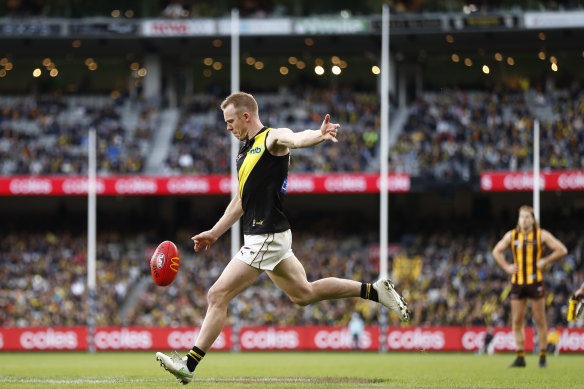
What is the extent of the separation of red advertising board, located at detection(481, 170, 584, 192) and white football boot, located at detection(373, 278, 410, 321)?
22284 millimetres

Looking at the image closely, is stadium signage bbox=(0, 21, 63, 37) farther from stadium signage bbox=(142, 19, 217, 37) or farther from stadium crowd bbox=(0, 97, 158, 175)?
stadium signage bbox=(142, 19, 217, 37)

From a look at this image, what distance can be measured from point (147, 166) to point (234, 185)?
6.74 m

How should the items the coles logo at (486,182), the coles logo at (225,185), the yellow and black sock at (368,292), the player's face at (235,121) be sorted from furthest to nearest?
→ the coles logo at (225,185)
the coles logo at (486,182)
the yellow and black sock at (368,292)
the player's face at (235,121)

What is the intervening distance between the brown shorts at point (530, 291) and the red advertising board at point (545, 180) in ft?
57.0

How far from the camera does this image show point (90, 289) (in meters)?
29.7

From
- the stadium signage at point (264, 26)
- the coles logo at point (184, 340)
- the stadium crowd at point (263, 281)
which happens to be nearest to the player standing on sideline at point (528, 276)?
the stadium crowd at point (263, 281)

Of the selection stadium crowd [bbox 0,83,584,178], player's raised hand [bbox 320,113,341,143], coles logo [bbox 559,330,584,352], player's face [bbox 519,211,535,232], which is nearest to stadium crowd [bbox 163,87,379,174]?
stadium crowd [bbox 0,83,584,178]

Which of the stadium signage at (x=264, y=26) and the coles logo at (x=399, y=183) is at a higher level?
the stadium signage at (x=264, y=26)

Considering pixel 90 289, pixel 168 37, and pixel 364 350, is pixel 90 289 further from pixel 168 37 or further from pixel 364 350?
pixel 168 37

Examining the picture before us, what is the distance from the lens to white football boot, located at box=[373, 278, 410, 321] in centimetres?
1019

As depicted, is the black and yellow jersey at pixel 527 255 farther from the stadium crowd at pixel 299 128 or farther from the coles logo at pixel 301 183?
the stadium crowd at pixel 299 128

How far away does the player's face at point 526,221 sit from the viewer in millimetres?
14734

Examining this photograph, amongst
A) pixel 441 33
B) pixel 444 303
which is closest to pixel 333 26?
pixel 441 33

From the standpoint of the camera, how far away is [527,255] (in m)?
14.9
